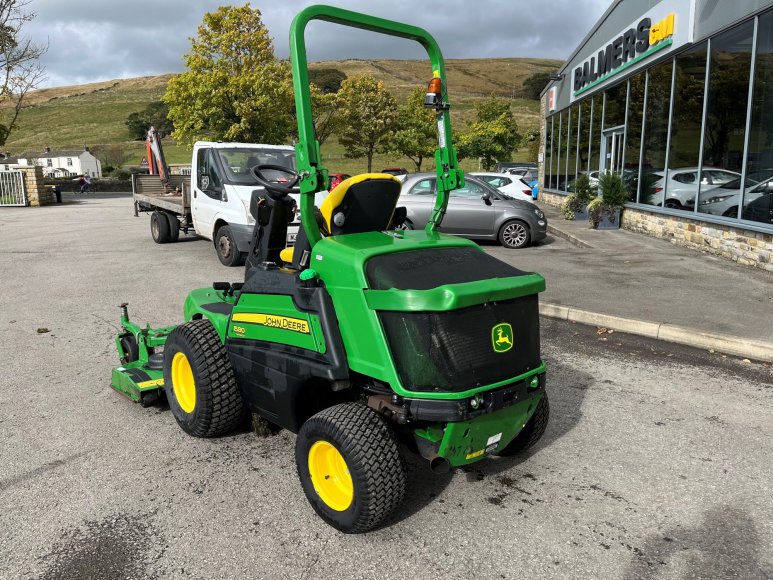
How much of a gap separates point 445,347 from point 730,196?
9.91 m

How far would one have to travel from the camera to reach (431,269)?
3111mm

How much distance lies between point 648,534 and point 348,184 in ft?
7.67

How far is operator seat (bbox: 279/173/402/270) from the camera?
3.41 meters

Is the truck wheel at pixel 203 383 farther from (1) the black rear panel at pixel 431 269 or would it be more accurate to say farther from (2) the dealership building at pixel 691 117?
(2) the dealership building at pixel 691 117

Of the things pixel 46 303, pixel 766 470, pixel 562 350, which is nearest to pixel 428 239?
pixel 766 470

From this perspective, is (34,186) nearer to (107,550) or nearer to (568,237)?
(568,237)

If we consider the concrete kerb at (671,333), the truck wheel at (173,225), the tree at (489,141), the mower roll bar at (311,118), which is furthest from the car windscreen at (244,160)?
the tree at (489,141)

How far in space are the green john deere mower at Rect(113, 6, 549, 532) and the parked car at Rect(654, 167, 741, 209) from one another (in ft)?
30.3

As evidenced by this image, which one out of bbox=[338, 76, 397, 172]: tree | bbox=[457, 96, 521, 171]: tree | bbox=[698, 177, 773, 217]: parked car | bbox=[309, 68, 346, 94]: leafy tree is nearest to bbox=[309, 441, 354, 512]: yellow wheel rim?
bbox=[698, 177, 773, 217]: parked car

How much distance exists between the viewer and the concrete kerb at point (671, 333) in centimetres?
583

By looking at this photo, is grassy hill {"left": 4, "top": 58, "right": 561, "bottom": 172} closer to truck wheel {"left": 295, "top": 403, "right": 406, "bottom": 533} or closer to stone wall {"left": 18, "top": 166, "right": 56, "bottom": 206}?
stone wall {"left": 18, "top": 166, "right": 56, "bottom": 206}

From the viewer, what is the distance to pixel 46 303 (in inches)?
315

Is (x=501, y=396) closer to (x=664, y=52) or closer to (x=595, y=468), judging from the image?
(x=595, y=468)

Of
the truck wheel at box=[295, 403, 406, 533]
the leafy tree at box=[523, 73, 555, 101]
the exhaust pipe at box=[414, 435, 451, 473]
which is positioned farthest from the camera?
the leafy tree at box=[523, 73, 555, 101]
